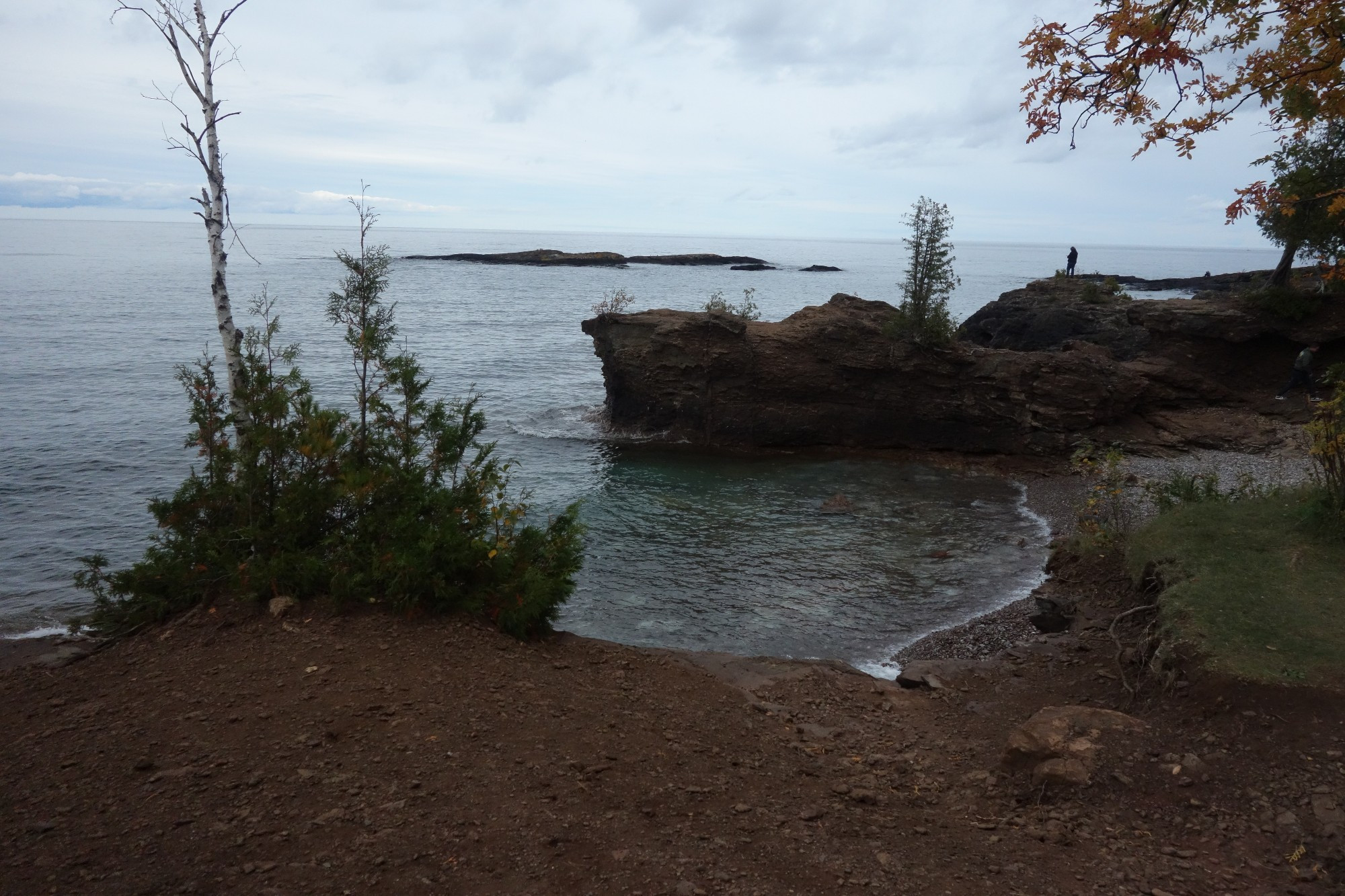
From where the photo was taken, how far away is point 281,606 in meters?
9.64

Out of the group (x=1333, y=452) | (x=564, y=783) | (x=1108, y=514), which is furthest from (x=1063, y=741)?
(x=1108, y=514)

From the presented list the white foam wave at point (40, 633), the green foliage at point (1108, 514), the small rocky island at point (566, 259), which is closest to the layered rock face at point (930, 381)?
the green foliage at point (1108, 514)

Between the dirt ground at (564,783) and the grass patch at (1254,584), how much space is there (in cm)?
54

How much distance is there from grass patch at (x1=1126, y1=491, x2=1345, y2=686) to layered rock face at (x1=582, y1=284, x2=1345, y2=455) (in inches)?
580

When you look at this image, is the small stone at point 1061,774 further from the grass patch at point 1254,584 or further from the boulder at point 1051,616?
the boulder at point 1051,616

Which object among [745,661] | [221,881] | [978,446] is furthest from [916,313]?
[221,881]

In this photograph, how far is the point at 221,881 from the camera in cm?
556

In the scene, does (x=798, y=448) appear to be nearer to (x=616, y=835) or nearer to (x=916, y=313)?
(x=916, y=313)

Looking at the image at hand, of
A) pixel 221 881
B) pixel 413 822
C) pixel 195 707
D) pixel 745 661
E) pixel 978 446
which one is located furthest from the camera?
pixel 978 446

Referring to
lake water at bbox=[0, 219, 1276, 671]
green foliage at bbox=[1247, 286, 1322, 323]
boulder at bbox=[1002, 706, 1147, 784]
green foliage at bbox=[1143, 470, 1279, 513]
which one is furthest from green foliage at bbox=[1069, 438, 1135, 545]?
green foliage at bbox=[1247, 286, 1322, 323]

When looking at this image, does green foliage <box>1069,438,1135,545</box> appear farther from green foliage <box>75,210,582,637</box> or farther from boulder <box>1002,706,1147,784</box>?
green foliage <box>75,210,582,637</box>

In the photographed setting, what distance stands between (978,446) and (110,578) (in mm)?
24094

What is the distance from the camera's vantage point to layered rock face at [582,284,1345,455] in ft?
88.9

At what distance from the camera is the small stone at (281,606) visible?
31.6 feet
